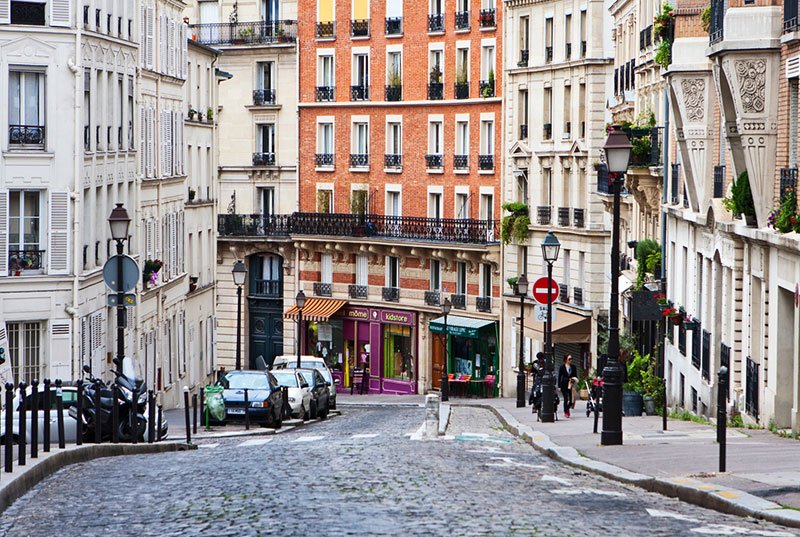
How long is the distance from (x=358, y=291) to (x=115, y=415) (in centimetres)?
4726

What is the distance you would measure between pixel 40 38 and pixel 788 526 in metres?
26.5

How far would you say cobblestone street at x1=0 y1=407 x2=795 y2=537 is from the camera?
1314 cm

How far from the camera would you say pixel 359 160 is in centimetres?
7131

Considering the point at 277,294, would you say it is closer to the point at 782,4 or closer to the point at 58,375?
the point at 58,375

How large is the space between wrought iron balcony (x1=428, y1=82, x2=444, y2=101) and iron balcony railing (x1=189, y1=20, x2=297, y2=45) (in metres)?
8.40

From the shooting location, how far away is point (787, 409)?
24.7m

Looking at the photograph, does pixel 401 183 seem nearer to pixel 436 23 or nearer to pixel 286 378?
pixel 436 23

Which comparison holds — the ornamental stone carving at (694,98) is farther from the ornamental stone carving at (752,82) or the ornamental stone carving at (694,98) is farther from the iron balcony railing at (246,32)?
the iron balcony railing at (246,32)

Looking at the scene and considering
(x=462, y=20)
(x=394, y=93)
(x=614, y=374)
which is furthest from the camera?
(x=394, y=93)

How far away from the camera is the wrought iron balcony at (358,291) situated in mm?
70125

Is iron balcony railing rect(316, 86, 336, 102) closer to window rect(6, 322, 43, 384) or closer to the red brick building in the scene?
the red brick building

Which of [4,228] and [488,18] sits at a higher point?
[488,18]

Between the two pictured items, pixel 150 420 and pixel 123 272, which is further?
pixel 123 272

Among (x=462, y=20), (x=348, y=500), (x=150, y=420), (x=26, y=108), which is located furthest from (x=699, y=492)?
(x=462, y=20)
